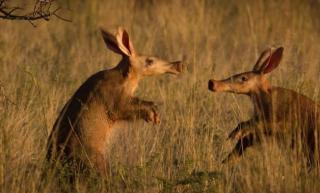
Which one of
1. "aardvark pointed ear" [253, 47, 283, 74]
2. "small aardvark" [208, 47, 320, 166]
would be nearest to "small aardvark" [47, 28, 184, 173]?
"small aardvark" [208, 47, 320, 166]

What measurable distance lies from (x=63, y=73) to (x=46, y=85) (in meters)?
1.03

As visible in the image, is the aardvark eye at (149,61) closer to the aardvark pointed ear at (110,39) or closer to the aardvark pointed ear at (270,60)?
the aardvark pointed ear at (110,39)

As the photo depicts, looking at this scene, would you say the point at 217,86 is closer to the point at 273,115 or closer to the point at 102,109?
the point at 273,115

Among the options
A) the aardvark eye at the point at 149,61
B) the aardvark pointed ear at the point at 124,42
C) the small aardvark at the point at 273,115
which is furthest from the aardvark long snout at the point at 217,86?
the aardvark pointed ear at the point at 124,42

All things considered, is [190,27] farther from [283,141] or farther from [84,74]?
[283,141]

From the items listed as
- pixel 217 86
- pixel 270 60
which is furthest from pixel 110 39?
pixel 270 60

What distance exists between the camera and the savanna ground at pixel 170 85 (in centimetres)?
668

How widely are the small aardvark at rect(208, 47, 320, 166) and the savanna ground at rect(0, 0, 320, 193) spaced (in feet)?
0.70

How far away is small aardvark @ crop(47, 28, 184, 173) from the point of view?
7.07m

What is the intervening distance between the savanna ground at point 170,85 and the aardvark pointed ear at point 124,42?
0.62 meters

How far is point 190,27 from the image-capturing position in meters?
13.1

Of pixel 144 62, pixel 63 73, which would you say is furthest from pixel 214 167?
pixel 63 73

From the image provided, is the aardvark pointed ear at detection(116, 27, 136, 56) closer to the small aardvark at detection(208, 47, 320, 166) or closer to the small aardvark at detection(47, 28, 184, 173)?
the small aardvark at detection(47, 28, 184, 173)

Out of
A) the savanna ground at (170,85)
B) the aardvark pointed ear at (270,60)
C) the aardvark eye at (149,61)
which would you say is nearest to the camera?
the savanna ground at (170,85)
